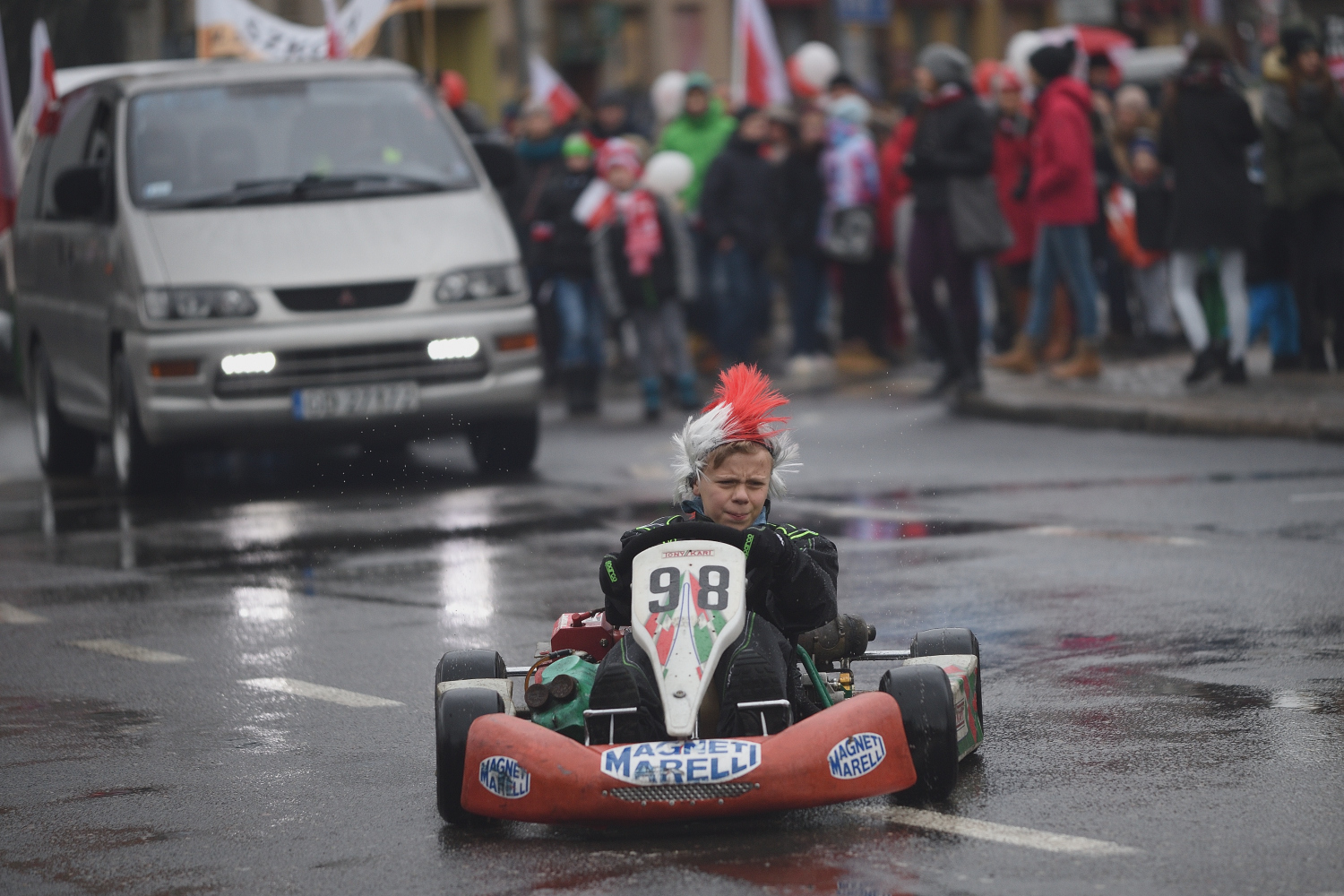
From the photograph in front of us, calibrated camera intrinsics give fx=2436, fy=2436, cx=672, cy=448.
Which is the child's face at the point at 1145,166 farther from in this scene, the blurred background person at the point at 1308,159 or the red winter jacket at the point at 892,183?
the blurred background person at the point at 1308,159

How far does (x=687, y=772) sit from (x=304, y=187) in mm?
8656

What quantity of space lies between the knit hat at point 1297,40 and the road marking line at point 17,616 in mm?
9104

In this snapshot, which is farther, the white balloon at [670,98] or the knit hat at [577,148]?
the white balloon at [670,98]

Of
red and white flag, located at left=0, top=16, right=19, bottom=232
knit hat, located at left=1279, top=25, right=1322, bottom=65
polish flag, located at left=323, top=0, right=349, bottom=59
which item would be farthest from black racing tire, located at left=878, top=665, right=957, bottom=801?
polish flag, located at left=323, top=0, right=349, bottom=59

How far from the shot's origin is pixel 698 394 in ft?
60.0

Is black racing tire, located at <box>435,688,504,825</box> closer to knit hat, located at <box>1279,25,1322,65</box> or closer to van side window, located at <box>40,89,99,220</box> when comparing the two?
van side window, located at <box>40,89,99,220</box>

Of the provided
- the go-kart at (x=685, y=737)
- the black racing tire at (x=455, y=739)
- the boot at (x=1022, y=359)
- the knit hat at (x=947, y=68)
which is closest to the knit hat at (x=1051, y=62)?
the knit hat at (x=947, y=68)

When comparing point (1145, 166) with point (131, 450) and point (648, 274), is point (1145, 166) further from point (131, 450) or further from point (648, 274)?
point (131, 450)

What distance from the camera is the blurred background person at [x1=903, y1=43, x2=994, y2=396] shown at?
16234 millimetres

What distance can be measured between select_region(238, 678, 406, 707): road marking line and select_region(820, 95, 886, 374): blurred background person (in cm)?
1195

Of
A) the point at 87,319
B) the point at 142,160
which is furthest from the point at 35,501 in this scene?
the point at 142,160

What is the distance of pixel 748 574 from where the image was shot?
19.2ft

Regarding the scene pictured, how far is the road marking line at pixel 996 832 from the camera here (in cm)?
511

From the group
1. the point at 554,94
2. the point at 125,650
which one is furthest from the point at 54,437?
the point at 554,94
